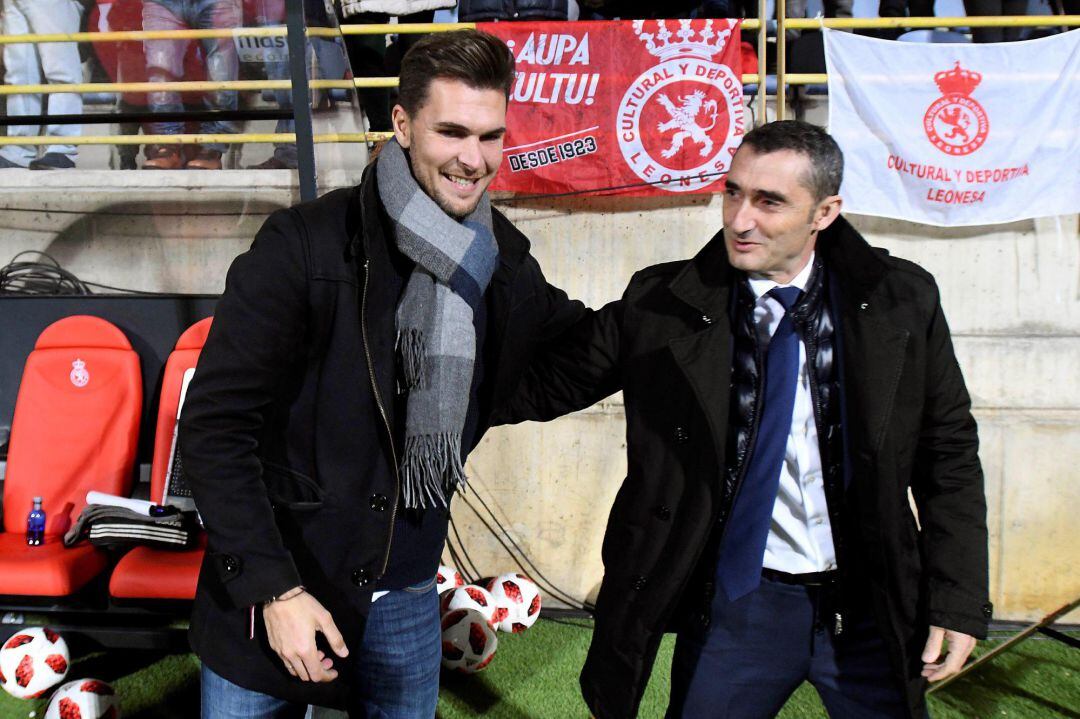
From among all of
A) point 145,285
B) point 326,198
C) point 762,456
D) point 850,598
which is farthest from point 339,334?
point 145,285

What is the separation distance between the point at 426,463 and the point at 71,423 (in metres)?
3.37

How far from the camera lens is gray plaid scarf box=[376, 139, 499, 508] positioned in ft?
5.91

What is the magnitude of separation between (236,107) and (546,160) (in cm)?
153

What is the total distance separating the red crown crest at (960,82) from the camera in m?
4.54

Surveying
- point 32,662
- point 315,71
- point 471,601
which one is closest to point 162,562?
point 32,662

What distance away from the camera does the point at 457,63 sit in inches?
68.3

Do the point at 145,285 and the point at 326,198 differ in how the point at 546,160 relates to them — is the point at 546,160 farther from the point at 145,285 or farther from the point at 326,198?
the point at 326,198

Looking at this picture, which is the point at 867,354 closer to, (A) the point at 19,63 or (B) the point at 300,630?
(B) the point at 300,630

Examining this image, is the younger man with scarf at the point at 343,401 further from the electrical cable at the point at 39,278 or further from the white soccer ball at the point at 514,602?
the electrical cable at the point at 39,278

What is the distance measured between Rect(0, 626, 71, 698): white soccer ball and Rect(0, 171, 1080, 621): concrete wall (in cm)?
198

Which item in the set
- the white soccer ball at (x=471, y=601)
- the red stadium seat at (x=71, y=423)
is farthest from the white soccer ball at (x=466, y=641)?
the red stadium seat at (x=71, y=423)

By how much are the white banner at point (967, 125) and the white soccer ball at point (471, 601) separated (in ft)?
8.63

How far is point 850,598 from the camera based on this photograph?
6.92 ft

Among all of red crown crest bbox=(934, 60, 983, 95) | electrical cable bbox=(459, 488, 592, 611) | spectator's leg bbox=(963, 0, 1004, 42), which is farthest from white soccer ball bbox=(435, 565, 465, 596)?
spectator's leg bbox=(963, 0, 1004, 42)
